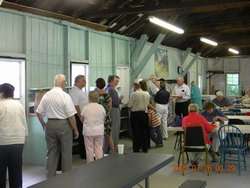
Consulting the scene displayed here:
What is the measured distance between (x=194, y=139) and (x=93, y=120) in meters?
1.81

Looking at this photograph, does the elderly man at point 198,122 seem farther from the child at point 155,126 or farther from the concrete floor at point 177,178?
the child at point 155,126

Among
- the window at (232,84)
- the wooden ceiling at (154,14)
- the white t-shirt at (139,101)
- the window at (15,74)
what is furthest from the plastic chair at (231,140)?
the window at (232,84)

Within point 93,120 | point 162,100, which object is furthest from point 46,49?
point 162,100

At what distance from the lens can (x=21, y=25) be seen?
7836mm

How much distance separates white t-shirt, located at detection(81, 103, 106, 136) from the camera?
20.9ft

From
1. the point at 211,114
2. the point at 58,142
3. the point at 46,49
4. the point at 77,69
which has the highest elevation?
the point at 46,49

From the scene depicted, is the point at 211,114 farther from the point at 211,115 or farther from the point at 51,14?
the point at 51,14

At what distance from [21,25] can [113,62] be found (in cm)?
429

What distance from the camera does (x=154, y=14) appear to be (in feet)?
36.6

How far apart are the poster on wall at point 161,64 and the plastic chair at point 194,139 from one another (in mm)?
7933

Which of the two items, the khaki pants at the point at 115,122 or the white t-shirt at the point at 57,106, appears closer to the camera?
the white t-shirt at the point at 57,106

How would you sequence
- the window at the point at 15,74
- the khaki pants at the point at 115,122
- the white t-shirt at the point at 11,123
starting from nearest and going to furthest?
the white t-shirt at the point at 11,123
the window at the point at 15,74
the khaki pants at the point at 115,122

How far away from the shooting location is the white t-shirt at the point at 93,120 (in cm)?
636
